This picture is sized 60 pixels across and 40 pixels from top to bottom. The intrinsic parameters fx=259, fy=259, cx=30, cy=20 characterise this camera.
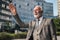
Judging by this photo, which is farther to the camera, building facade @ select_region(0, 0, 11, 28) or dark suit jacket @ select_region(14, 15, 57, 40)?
building facade @ select_region(0, 0, 11, 28)

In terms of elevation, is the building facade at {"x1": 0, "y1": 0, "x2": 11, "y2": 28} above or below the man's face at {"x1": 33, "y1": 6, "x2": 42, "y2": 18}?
below

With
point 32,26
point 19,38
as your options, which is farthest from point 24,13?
point 32,26

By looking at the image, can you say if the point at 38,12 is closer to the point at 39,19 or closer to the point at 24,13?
the point at 39,19

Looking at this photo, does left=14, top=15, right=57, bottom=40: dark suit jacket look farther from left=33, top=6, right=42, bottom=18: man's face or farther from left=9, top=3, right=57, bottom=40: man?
left=33, top=6, right=42, bottom=18: man's face

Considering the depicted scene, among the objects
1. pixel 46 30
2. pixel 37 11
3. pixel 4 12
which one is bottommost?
pixel 4 12

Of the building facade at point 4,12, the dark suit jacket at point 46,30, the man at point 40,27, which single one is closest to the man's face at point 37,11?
the man at point 40,27

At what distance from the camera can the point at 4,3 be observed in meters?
60.2

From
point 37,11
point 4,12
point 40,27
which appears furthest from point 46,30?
point 4,12

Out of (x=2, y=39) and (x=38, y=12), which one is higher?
(x=38, y=12)

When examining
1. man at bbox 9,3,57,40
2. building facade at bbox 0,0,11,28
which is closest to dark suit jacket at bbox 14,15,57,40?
man at bbox 9,3,57,40

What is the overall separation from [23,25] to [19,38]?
70.5 ft

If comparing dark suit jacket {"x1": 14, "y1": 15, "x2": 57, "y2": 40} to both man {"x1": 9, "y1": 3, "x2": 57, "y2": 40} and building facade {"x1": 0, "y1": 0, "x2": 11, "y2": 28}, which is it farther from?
building facade {"x1": 0, "y1": 0, "x2": 11, "y2": 28}

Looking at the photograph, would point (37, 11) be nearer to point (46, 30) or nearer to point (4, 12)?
point (46, 30)

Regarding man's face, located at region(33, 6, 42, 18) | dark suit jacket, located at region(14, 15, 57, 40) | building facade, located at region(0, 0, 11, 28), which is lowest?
building facade, located at region(0, 0, 11, 28)
